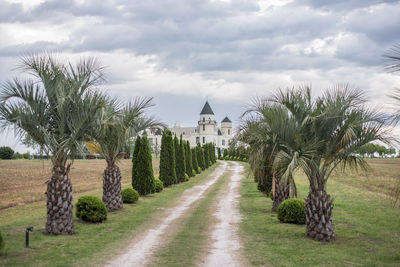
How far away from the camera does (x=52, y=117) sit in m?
11.1

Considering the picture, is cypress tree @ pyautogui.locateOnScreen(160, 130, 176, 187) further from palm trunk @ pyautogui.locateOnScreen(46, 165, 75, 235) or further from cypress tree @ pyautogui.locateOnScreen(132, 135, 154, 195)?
palm trunk @ pyautogui.locateOnScreen(46, 165, 75, 235)

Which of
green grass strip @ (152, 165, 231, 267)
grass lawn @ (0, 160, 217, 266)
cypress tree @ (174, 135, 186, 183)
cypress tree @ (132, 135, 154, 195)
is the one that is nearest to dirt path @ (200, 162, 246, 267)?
green grass strip @ (152, 165, 231, 267)

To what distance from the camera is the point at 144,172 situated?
2244 centimetres

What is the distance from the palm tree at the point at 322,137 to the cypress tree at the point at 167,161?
1864 centimetres

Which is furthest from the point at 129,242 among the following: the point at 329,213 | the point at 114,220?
the point at 329,213

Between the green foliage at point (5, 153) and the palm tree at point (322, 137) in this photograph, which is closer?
the palm tree at point (322, 137)

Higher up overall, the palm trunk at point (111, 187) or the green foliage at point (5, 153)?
the green foliage at point (5, 153)

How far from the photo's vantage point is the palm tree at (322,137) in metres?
10.2

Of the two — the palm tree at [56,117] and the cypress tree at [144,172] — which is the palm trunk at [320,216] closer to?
the palm tree at [56,117]

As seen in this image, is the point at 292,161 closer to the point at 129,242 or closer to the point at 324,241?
the point at 324,241

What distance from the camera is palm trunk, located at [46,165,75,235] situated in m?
10.9

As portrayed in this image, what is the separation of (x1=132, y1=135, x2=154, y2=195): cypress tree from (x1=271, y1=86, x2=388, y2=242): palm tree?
1241 centimetres

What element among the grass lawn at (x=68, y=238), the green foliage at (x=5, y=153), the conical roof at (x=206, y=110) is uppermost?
the conical roof at (x=206, y=110)

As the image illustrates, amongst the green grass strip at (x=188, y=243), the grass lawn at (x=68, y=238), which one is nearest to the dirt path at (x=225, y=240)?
the green grass strip at (x=188, y=243)
